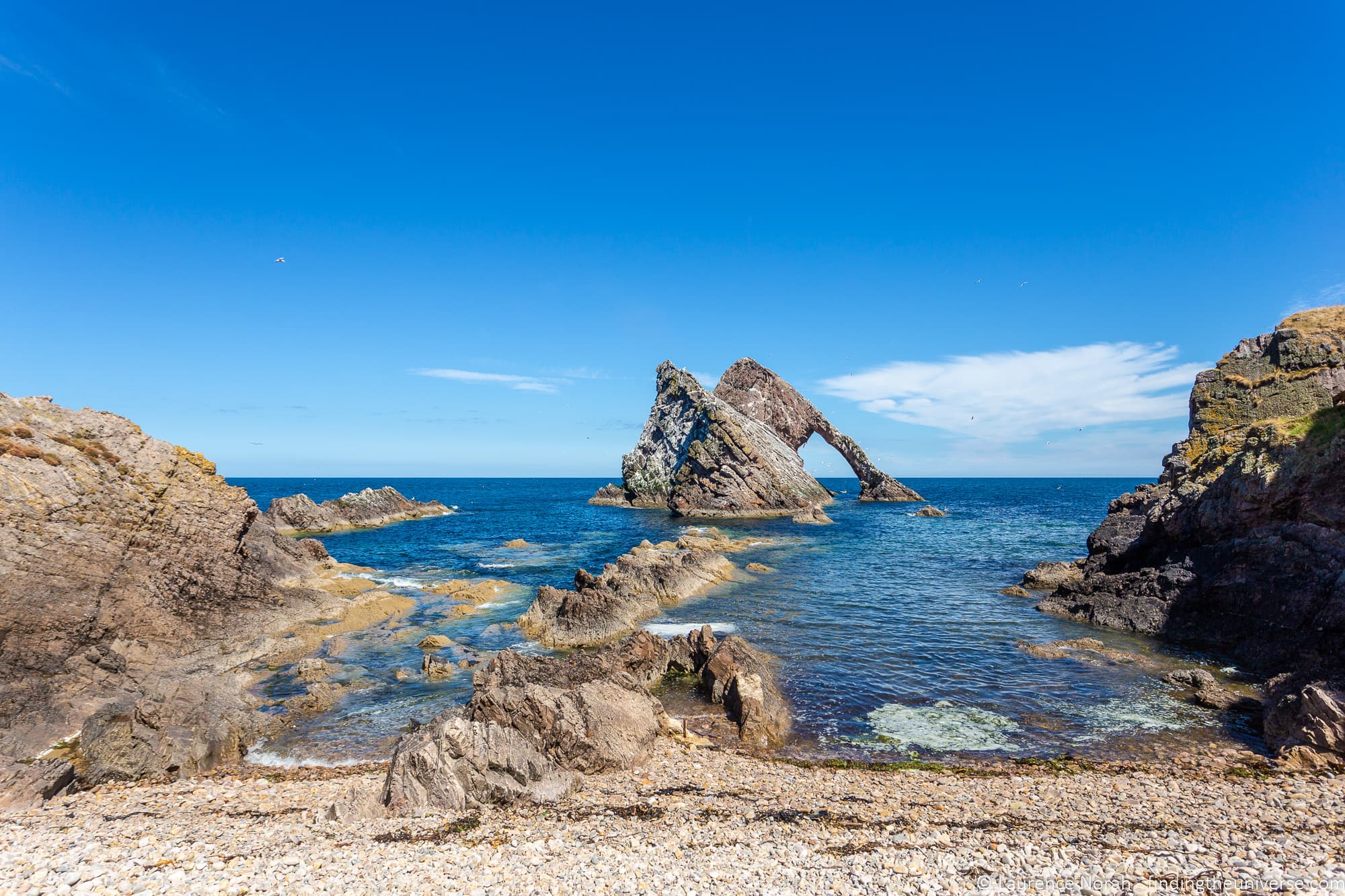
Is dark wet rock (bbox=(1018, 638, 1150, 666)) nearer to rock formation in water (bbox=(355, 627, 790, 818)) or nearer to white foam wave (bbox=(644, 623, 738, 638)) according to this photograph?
rock formation in water (bbox=(355, 627, 790, 818))

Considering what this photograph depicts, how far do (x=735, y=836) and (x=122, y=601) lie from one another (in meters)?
19.7

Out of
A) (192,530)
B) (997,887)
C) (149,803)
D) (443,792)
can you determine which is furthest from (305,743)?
(997,887)

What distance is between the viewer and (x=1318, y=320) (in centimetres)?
4191

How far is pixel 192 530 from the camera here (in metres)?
21.4

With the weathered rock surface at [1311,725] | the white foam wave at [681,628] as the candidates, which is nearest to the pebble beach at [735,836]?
the weathered rock surface at [1311,725]

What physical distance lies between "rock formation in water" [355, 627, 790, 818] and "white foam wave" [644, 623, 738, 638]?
4999 millimetres

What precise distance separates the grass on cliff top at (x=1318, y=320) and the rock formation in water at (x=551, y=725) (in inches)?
1926

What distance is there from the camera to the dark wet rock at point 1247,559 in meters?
19.3

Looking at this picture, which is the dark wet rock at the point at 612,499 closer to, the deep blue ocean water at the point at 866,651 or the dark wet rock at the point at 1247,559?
the deep blue ocean water at the point at 866,651

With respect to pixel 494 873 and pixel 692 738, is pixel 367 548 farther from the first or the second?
pixel 494 873

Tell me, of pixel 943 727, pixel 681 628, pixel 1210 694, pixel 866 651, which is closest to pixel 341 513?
pixel 681 628

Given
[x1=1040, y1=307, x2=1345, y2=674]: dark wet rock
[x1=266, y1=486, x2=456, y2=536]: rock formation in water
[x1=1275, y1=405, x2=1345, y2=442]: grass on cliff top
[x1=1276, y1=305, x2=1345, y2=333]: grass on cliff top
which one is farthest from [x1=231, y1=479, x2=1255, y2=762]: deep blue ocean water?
[x1=1276, y1=305, x2=1345, y2=333]: grass on cliff top

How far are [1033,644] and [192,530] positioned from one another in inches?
1224

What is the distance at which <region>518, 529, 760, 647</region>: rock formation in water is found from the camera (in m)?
24.2
